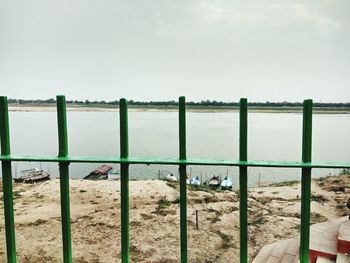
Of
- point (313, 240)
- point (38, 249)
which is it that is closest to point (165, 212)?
point (38, 249)

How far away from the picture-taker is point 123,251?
2086mm

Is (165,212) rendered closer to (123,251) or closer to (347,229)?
(347,229)

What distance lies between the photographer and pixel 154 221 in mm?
13367

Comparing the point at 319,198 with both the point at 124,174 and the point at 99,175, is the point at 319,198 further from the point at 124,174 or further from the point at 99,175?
the point at 99,175

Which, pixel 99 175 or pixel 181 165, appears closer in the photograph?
pixel 181 165

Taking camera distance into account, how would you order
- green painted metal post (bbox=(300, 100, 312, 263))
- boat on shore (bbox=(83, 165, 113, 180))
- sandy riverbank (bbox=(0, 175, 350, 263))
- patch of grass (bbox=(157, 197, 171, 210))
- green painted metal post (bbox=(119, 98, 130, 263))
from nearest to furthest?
1. green painted metal post (bbox=(300, 100, 312, 263))
2. green painted metal post (bbox=(119, 98, 130, 263))
3. sandy riverbank (bbox=(0, 175, 350, 263))
4. patch of grass (bbox=(157, 197, 171, 210))
5. boat on shore (bbox=(83, 165, 113, 180))

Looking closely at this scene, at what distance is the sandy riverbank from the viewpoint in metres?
10.5

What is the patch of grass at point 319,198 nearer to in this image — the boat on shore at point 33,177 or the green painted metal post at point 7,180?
the green painted metal post at point 7,180

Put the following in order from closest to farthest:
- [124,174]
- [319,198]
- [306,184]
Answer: [306,184]
[124,174]
[319,198]

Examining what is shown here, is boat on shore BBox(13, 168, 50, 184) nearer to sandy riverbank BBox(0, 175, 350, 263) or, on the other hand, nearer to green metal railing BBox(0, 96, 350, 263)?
sandy riverbank BBox(0, 175, 350, 263)

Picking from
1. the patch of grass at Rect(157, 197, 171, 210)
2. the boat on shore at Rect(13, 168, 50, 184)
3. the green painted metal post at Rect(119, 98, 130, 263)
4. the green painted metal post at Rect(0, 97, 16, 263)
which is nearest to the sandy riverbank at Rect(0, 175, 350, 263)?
the patch of grass at Rect(157, 197, 171, 210)

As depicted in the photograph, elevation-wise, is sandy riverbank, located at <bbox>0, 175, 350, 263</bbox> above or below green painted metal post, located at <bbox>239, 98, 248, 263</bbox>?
below

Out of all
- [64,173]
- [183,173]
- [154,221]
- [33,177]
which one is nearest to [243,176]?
[183,173]

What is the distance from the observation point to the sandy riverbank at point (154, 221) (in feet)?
34.5
